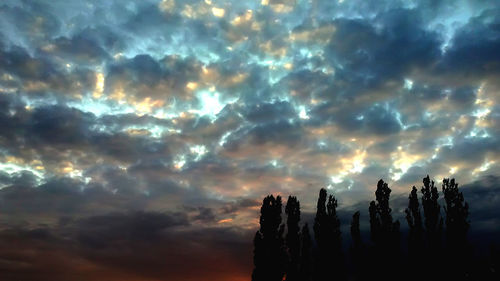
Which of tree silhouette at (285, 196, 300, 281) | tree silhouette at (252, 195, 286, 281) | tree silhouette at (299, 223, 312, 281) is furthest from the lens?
tree silhouette at (299, 223, 312, 281)

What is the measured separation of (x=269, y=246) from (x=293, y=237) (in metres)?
6.53

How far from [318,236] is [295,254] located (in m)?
3.91

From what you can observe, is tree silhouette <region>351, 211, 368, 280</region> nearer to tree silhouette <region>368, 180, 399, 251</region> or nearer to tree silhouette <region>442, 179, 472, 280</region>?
tree silhouette <region>368, 180, 399, 251</region>

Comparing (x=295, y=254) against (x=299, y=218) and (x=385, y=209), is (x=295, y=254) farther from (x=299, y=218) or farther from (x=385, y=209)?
(x=385, y=209)

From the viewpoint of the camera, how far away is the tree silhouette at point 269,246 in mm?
40700

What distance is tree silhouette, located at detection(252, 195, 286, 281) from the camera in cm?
4070

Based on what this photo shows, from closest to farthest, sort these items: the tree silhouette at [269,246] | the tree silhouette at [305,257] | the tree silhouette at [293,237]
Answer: the tree silhouette at [269,246], the tree silhouette at [293,237], the tree silhouette at [305,257]

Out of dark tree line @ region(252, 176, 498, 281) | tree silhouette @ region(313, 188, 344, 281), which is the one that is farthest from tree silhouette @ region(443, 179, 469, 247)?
tree silhouette @ region(313, 188, 344, 281)

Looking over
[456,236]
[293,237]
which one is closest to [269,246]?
[293,237]

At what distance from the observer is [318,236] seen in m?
47.8

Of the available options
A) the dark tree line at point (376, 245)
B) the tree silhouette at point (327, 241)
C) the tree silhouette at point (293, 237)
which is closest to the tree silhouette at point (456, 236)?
the dark tree line at point (376, 245)

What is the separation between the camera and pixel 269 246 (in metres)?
42.5

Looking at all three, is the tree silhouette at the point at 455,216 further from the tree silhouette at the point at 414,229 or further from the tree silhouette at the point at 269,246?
the tree silhouette at the point at 269,246

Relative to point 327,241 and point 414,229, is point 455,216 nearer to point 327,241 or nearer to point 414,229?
point 414,229
